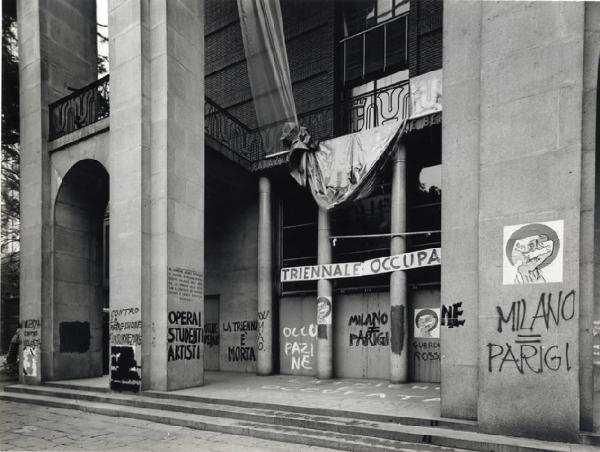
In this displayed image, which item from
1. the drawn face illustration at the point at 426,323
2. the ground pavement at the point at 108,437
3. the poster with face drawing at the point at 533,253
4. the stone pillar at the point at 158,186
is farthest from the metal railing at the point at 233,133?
the poster with face drawing at the point at 533,253

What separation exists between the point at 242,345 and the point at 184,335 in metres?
4.58

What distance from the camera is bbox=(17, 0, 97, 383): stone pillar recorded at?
1412 cm

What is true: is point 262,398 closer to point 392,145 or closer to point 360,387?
point 360,387

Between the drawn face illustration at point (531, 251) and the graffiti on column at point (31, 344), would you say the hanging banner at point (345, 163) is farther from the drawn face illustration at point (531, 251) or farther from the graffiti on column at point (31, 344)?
the graffiti on column at point (31, 344)

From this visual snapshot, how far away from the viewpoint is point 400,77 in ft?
46.0

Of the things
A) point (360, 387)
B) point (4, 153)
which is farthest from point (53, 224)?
point (360, 387)

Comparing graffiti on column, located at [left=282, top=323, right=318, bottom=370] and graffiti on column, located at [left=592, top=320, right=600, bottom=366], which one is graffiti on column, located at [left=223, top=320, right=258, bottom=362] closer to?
graffiti on column, located at [left=282, top=323, right=318, bottom=370]

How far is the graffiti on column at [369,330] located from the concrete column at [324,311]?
2.30 feet

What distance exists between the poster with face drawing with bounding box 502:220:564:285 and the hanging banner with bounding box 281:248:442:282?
404cm

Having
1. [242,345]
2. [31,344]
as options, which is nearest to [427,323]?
[242,345]

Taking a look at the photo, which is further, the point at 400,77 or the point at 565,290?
the point at 400,77

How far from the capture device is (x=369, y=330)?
536 inches

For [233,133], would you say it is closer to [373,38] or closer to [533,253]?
[373,38]

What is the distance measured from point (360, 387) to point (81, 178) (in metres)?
10.5
